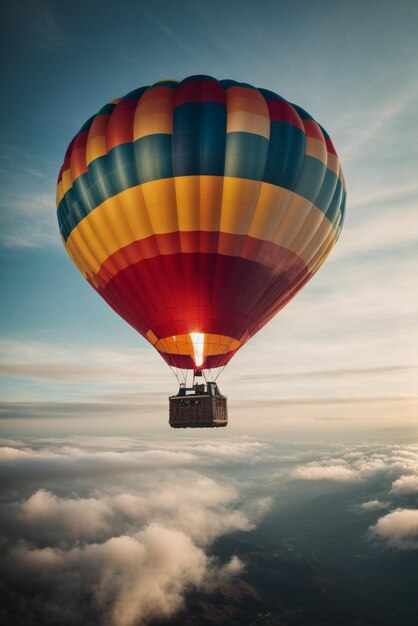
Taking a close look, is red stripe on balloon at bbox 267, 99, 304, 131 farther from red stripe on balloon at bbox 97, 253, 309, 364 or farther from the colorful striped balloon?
red stripe on balloon at bbox 97, 253, 309, 364

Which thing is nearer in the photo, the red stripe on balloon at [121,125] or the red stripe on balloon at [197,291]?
the red stripe on balloon at [197,291]

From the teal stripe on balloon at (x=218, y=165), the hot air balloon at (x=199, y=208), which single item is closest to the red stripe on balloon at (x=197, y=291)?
the hot air balloon at (x=199, y=208)

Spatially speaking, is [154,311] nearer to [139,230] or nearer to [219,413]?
[139,230]

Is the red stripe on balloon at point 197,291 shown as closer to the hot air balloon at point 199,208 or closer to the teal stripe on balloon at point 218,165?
the hot air balloon at point 199,208

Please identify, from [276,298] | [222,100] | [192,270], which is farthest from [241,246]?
[222,100]

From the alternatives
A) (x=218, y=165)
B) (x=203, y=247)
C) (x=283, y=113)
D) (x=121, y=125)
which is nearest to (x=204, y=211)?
(x=203, y=247)

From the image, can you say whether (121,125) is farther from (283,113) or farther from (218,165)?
(283,113)
